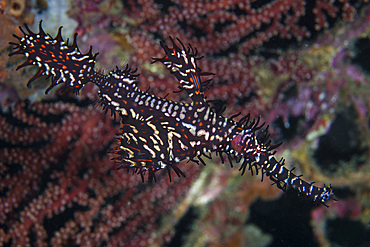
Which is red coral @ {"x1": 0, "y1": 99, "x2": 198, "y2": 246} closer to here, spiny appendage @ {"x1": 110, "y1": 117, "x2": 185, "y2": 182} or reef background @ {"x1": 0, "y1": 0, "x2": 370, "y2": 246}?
reef background @ {"x1": 0, "y1": 0, "x2": 370, "y2": 246}

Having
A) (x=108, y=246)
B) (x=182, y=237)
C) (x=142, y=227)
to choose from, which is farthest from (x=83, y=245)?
(x=182, y=237)

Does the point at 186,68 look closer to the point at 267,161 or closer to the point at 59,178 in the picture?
the point at 267,161

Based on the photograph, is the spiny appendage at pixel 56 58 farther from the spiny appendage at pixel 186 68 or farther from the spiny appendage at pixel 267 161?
the spiny appendage at pixel 267 161

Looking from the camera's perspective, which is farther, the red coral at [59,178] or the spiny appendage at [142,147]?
the red coral at [59,178]

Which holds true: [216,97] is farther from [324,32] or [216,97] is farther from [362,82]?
[362,82]

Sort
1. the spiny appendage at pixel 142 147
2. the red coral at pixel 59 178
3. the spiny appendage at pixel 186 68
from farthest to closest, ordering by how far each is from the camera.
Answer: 1. the red coral at pixel 59 178
2. the spiny appendage at pixel 186 68
3. the spiny appendage at pixel 142 147

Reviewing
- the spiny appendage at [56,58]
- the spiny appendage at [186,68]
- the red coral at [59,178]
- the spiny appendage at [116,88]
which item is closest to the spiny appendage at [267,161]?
the spiny appendage at [186,68]
